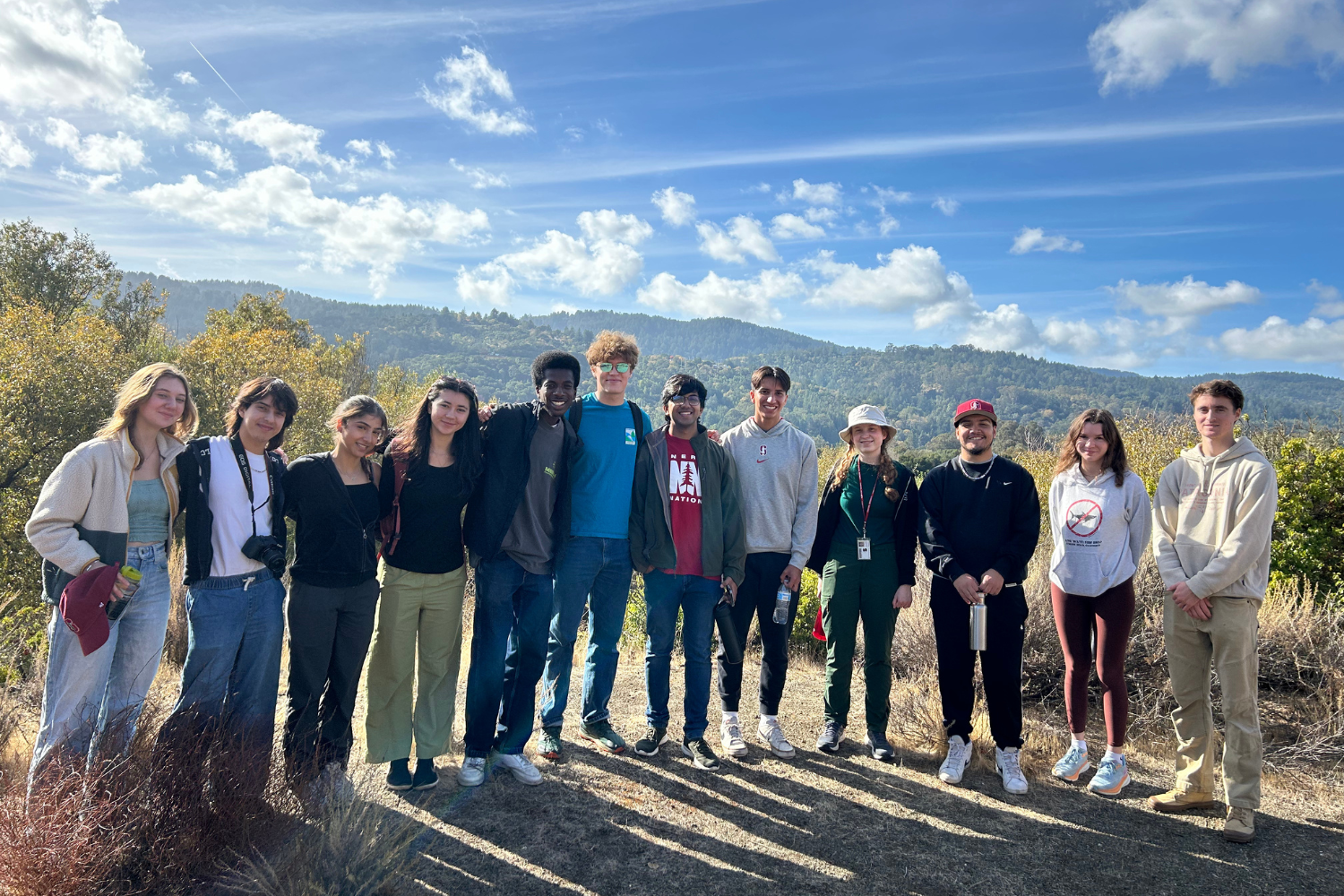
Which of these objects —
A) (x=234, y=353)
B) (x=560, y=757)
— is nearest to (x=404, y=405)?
(x=234, y=353)

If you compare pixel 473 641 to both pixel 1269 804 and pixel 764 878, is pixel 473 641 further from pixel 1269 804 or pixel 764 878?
pixel 1269 804

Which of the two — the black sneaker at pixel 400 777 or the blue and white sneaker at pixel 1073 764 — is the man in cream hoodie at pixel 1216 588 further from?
the black sneaker at pixel 400 777

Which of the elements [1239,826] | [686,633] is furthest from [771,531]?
[1239,826]

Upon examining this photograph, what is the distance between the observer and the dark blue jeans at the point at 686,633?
4.23 meters

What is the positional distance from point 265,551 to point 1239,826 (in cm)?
471

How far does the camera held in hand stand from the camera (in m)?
3.13

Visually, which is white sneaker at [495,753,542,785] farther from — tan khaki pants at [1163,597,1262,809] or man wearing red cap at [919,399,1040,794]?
tan khaki pants at [1163,597,1262,809]

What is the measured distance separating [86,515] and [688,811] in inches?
118

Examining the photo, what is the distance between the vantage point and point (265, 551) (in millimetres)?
3143

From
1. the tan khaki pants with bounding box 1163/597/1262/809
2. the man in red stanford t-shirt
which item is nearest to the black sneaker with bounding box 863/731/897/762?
the man in red stanford t-shirt

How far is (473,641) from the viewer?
12.7 ft

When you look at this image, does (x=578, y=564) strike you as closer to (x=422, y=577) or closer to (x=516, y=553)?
(x=516, y=553)

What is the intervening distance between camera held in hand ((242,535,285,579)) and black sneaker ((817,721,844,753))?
3.21 metres

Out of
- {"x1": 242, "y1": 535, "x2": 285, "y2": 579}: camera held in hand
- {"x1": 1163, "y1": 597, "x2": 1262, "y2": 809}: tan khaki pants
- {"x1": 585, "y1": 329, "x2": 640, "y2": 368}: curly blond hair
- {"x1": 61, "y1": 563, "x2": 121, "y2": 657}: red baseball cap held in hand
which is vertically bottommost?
{"x1": 1163, "y1": 597, "x2": 1262, "y2": 809}: tan khaki pants
